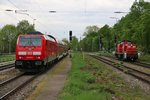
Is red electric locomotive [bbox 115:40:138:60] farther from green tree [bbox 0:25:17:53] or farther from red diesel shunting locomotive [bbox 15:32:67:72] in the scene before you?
green tree [bbox 0:25:17:53]

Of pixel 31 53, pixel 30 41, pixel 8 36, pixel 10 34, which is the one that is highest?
pixel 10 34

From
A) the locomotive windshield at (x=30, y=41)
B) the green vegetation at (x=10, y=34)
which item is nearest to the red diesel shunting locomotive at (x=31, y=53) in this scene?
the locomotive windshield at (x=30, y=41)

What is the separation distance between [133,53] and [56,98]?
40.9 m

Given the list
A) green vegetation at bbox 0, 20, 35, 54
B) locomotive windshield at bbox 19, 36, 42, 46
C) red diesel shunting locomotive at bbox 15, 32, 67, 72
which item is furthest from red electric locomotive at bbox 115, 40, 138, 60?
green vegetation at bbox 0, 20, 35, 54

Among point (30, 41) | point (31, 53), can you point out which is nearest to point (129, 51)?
point (30, 41)

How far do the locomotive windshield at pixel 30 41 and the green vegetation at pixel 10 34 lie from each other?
397 feet

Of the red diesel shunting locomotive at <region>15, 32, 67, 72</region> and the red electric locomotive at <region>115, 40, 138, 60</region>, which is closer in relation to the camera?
the red diesel shunting locomotive at <region>15, 32, 67, 72</region>

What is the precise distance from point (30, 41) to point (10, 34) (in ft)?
447

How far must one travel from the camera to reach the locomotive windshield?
99.1 ft

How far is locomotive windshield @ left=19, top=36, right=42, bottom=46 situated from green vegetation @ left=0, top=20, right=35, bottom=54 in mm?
121040

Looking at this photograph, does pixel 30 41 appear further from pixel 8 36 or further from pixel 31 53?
pixel 8 36

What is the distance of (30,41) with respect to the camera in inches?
1197

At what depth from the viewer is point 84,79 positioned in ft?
72.4

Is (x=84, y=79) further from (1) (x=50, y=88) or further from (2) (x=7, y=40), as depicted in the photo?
(2) (x=7, y=40)
